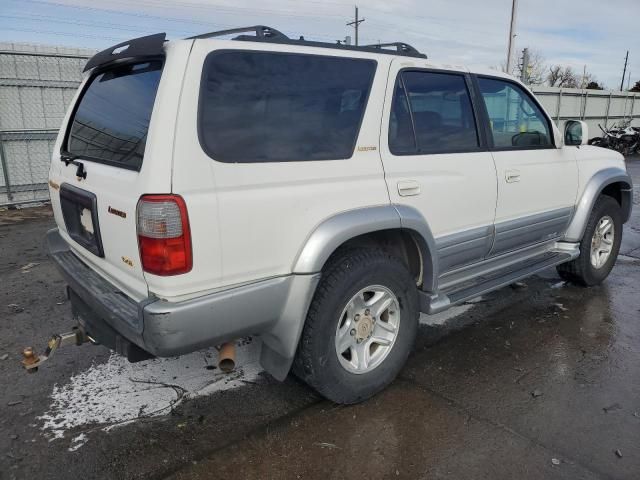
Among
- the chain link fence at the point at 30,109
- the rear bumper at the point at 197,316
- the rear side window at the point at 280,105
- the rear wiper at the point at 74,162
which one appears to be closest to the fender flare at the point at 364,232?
the rear bumper at the point at 197,316

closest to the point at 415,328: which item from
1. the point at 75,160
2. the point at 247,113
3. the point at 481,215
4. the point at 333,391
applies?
the point at 333,391

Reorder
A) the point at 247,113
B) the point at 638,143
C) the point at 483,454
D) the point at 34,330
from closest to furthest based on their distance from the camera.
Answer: the point at 247,113 → the point at 483,454 → the point at 34,330 → the point at 638,143

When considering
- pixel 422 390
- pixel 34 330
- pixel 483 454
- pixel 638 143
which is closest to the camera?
pixel 483 454

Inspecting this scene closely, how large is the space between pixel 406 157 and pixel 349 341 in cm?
115

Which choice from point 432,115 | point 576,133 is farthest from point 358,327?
point 576,133

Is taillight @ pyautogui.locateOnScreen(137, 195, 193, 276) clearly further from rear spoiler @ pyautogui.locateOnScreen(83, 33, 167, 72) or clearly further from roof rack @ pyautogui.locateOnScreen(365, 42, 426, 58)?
roof rack @ pyautogui.locateOnScreen(365, 42, 426, 58)

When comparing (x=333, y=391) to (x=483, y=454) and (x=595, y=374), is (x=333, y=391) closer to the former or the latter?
(x=483, y=454)

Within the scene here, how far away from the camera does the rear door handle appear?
294 cm

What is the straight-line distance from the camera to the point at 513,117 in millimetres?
3979

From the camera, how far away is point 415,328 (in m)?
3.22

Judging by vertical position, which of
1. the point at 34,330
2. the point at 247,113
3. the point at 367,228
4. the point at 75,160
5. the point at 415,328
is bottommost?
the point at 34,330

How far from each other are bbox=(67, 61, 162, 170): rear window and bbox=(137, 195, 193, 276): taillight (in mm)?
278

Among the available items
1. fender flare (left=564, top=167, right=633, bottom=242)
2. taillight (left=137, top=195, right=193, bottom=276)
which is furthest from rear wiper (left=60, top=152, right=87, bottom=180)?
fender flare (left=564, top=167, right=633, bottom=242)

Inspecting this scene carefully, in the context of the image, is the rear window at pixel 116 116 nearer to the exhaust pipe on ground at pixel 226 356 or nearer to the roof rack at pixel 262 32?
the roof rack at pixel 262 32
